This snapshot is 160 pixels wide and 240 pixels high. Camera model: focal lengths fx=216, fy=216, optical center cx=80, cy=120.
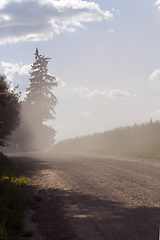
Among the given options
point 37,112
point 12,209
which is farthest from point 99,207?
point 37,112

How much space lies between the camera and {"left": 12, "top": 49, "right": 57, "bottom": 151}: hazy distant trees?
134 ft

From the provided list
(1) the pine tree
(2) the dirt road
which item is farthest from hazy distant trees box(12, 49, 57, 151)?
(2) the dirt road

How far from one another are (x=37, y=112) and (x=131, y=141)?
805 inches

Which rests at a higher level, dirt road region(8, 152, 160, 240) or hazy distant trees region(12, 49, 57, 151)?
hazy distant trees region(12, 49, 57, 151)

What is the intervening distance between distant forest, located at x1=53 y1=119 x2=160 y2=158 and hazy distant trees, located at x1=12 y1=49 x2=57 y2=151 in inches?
384

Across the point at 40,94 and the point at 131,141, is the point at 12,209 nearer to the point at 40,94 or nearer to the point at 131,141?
the point at 131,141

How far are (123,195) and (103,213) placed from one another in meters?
1.73

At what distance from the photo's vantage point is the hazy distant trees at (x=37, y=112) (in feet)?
134

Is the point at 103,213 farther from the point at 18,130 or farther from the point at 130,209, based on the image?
the point at 18,130

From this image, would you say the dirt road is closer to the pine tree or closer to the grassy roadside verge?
the grassy roadside verge

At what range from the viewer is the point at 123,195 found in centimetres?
715

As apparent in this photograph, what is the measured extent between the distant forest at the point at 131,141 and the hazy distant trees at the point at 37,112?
9.76m

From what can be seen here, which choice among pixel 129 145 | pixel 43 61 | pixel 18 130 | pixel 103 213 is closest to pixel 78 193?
pixel 103 213

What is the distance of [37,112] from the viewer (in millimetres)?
41531
